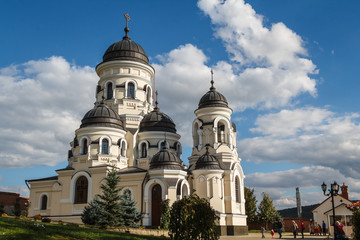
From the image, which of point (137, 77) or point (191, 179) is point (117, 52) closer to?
point (137, 77)

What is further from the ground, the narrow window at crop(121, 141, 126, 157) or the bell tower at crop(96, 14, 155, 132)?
the bell tower at crop(96, 14, 155, 132)

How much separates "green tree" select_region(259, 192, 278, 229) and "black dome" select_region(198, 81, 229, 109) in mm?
18176

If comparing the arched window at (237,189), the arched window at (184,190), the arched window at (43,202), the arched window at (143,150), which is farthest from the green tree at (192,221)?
the arched window at (43,202)

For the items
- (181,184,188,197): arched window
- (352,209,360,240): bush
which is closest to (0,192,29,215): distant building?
(181,184,188,197): arched window

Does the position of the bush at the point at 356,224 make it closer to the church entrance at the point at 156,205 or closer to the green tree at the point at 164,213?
the green tree at the point at 164,213

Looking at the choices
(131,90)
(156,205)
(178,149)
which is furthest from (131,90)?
(156,205)

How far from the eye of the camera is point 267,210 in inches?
1849

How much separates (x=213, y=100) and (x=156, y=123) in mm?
5847

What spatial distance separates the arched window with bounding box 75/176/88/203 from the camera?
101 feet

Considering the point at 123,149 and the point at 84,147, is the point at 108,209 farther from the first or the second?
the point at 123,149

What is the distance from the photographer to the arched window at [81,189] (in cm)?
3091

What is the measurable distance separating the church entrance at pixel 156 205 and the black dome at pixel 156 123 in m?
6.76

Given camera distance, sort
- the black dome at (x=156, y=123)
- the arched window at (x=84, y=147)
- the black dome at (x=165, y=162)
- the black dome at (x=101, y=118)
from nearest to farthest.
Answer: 1. the black dome at (x=165, y=162)
2. the arched window at (x=84, y=147)
3. the black dome at (x=101, y=118)
4. the black dome at (x=156, y=123)

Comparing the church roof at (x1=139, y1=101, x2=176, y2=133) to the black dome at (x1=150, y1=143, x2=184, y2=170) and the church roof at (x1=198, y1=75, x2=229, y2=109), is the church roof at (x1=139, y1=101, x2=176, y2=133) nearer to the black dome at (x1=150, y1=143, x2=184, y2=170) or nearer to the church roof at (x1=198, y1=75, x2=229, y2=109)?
the church roof at (x1=198, y1=75, x2=229, y2=109)
